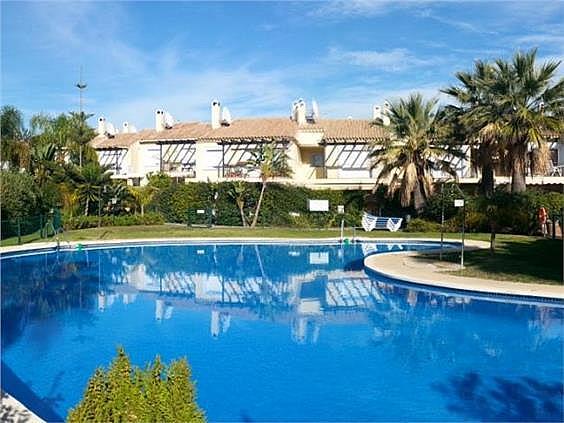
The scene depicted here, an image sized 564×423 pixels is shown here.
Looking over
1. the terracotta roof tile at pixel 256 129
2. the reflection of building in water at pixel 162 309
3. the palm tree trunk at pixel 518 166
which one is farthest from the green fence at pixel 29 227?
the palm tree trunk at pixel 518 166

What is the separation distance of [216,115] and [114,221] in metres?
13.9

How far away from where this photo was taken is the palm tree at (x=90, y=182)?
32.6 m

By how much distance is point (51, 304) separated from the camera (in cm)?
1534

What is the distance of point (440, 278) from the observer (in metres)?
15.6

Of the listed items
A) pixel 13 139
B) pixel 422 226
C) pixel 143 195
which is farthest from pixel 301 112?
pixel 13 139

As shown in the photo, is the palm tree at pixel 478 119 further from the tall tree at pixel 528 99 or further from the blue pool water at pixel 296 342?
the blue pool water at pixel 296 342

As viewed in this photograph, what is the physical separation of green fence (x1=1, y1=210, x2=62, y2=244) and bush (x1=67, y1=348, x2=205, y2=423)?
23.5m

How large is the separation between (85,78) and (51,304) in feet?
105

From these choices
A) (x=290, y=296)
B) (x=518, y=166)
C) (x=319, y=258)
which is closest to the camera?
(x=290, y=296)

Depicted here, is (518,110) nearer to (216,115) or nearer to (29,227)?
(29,227)

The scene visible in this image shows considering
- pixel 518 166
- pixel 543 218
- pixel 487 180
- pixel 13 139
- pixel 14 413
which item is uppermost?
pixel 13 139

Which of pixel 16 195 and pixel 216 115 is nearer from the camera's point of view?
pixel 16 195

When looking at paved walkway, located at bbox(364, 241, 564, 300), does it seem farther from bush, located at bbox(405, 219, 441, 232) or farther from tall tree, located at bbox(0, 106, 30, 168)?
tall tree, located at bbox(0, 106, 30, 168)

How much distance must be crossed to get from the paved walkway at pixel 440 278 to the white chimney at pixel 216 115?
25393 millimetres
